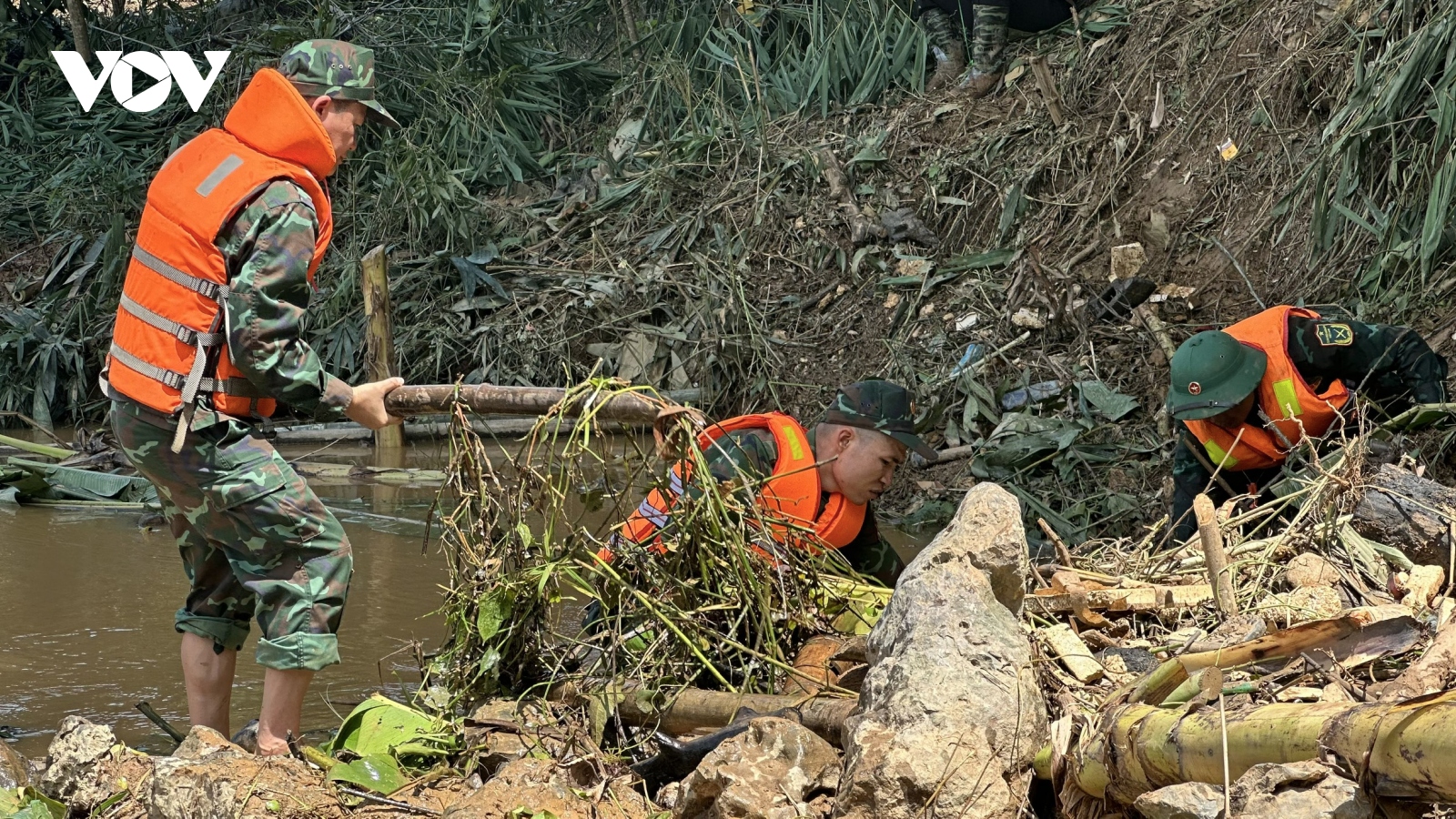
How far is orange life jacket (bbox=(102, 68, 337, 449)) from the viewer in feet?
10.4

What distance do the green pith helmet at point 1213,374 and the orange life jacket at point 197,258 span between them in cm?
288

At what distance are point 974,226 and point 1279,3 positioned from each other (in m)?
2.17

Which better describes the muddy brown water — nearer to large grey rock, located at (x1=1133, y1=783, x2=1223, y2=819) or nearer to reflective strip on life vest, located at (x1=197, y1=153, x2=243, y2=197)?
reflective strip on life vest, located at (x1=197, y1=153, x2=243, y2=197)

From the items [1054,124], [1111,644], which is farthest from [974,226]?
[1111,644]

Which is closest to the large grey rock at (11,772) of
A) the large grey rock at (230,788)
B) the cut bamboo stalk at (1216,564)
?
the large grey rock at (230,788)

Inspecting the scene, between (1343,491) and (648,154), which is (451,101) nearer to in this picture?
(648,154)

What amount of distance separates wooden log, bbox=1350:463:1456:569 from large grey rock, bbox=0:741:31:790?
3.48 metres

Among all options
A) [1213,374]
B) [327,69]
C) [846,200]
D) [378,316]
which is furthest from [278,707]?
[846,200]

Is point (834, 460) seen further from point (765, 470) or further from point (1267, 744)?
point (1267, 744)

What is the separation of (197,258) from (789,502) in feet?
5.42

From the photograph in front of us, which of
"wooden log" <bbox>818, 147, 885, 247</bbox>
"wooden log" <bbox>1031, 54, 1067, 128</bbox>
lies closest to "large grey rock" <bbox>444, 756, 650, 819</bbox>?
"wooden log" <bbox>818, 147, 885, 247</bbox>

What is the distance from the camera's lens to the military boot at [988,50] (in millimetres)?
9344

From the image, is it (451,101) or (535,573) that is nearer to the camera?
(535,573)

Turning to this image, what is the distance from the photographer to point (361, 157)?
35.3 feet
